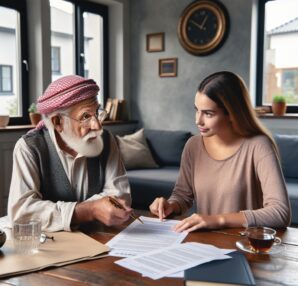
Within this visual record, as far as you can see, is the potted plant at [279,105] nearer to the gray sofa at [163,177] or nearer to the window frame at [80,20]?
the gray sofa at [163,177]

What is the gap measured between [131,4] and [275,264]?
4367mm

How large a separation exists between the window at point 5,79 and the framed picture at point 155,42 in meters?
1.70

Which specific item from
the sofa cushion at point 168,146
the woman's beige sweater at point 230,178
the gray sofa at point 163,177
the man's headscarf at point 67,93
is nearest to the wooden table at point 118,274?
the woman's beige sweater at point 230,178

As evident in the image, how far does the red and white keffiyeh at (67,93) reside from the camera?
1465 millimetres

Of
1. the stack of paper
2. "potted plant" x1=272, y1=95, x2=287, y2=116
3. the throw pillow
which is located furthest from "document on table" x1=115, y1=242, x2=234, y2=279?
"potted plant" x1=272, y1=95, x2=287, y2=116

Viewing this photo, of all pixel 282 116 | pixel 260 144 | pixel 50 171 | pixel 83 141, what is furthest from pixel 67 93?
pixel 282 116

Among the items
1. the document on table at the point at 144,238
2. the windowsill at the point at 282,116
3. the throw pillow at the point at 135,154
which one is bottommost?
the throw pillow at the point at 135,154

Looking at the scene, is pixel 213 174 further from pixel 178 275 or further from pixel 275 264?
pixel 178 275

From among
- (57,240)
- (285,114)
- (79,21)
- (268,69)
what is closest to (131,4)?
(79,21)

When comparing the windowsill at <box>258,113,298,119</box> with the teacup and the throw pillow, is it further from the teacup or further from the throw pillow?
the teacup

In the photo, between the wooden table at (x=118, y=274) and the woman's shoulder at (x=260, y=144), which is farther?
the woman's shoulder at (x=260, y=144)

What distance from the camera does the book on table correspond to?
92 centimetres

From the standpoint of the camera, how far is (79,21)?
4.48 m

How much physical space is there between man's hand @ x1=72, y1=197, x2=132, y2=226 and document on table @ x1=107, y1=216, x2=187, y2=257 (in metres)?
0.06
